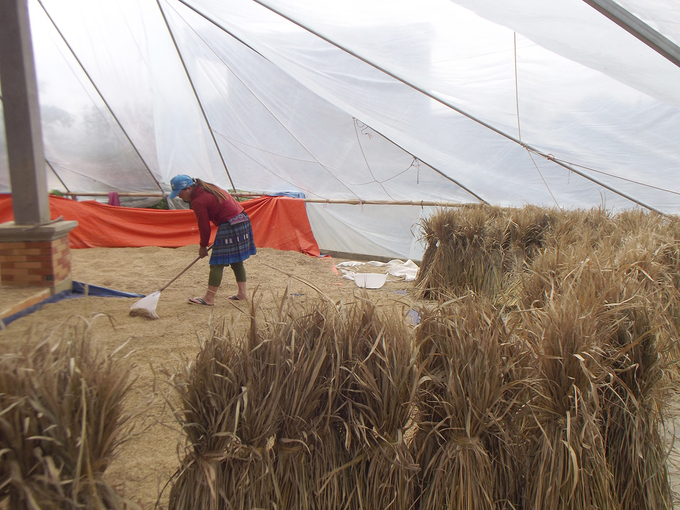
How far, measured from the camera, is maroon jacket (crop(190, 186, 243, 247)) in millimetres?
3633

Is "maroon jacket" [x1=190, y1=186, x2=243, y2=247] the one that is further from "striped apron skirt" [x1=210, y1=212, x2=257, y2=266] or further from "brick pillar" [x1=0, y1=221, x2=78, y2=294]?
"brick pillar" [x1=0, y1=221, x2=78, y2=294]

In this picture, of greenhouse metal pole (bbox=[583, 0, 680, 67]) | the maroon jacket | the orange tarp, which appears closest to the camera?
greenhouse metal pole (bbox=[583, 0, 680, 67])

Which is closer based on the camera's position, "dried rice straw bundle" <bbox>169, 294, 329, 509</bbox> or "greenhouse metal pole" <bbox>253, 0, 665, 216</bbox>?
"dried rice straw bundle" <bbox>169, 294, 329, 509</bbox>

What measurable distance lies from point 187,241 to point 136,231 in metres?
0.79

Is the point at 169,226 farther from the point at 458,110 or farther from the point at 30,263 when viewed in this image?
the point at 458,110

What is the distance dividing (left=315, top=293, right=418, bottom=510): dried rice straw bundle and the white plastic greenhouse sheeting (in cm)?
256

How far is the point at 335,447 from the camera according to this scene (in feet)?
3.90

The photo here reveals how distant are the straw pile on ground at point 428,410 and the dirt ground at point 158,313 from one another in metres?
0.11

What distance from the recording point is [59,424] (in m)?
0.83

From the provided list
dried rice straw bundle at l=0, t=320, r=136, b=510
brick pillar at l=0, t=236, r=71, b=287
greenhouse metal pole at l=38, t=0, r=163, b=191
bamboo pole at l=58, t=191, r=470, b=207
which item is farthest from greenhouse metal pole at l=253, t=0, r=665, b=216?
dried rice straw bundle at l=0, t=320, r=136, b=510

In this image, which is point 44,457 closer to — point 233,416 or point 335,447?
point 233,416

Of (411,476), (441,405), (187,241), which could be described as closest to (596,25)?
(441,405)

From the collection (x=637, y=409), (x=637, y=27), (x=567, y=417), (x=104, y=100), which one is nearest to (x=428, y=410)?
(x=567, y=417)

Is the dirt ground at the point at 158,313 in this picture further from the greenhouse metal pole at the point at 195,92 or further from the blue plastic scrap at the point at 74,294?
the greenhouse metal pole at the point at 195,92
